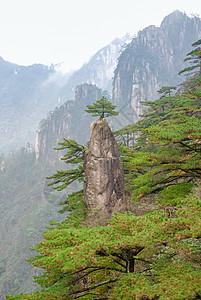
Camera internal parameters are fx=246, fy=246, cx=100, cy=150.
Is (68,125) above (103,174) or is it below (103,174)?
above

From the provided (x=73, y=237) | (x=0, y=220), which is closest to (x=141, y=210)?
(x=73, y=237)

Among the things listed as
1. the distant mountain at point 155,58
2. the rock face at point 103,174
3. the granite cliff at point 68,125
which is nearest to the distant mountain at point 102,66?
the granite cliff at point 68,125

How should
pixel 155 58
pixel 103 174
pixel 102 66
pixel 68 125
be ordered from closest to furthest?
pixel 103 174, pixel 155 58, pixel 68 125, pixel 102 66

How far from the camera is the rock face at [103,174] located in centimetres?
1438

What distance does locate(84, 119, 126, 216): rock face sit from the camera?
1438 cm

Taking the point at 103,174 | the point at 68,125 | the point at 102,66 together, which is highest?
the point at 102,66

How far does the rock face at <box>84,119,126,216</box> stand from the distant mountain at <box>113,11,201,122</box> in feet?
252

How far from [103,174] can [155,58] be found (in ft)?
302

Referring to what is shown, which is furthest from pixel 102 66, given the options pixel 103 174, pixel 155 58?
pixel 103 174

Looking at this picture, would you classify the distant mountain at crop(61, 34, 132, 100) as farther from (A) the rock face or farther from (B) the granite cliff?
(A) the rock face

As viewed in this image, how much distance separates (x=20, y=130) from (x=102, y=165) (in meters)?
186

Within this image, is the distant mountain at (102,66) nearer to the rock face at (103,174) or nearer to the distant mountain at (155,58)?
the distant mountain at (155,58)

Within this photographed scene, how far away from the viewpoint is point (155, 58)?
96.1 m

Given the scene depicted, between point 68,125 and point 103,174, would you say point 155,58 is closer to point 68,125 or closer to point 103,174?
point 68,125
